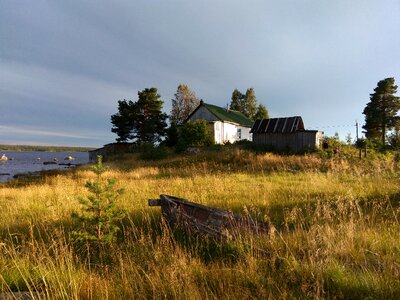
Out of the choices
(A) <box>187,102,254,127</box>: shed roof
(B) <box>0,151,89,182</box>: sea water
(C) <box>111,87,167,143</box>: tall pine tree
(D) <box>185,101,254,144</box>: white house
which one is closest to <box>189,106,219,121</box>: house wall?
(D) <box>185,101,254,144</box>: white house

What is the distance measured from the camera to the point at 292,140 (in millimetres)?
28359

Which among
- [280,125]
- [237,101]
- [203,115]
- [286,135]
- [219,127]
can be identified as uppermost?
[237,101]

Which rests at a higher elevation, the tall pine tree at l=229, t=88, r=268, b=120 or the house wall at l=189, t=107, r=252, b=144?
the tall pine tree at l=229, t=88, r=268, b=120

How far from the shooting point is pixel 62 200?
27.5 feet

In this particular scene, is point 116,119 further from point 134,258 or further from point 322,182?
point 134,258

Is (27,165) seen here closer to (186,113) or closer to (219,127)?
(186,113)

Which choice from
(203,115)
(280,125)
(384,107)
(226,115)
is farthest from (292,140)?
(384,107)

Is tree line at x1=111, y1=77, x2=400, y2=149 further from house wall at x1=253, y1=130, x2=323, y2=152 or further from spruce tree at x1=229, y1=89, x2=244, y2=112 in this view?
house wall at x1=253, y1=130, x2=323, y2=152

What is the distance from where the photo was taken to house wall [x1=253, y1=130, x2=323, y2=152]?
2659cm

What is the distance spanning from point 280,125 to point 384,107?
22.4 m

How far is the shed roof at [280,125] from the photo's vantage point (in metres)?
28.6

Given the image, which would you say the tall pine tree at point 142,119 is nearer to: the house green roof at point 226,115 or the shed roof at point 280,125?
the house green roof at point 226,115

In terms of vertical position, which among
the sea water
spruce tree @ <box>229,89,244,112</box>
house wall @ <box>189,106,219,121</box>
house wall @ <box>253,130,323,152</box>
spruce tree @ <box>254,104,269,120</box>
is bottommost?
the sea water

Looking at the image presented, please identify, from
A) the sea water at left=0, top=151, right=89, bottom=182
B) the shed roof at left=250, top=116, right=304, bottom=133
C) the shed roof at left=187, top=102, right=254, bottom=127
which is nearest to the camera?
the shed roof at left=250, top=116, right=304, bottom=133
